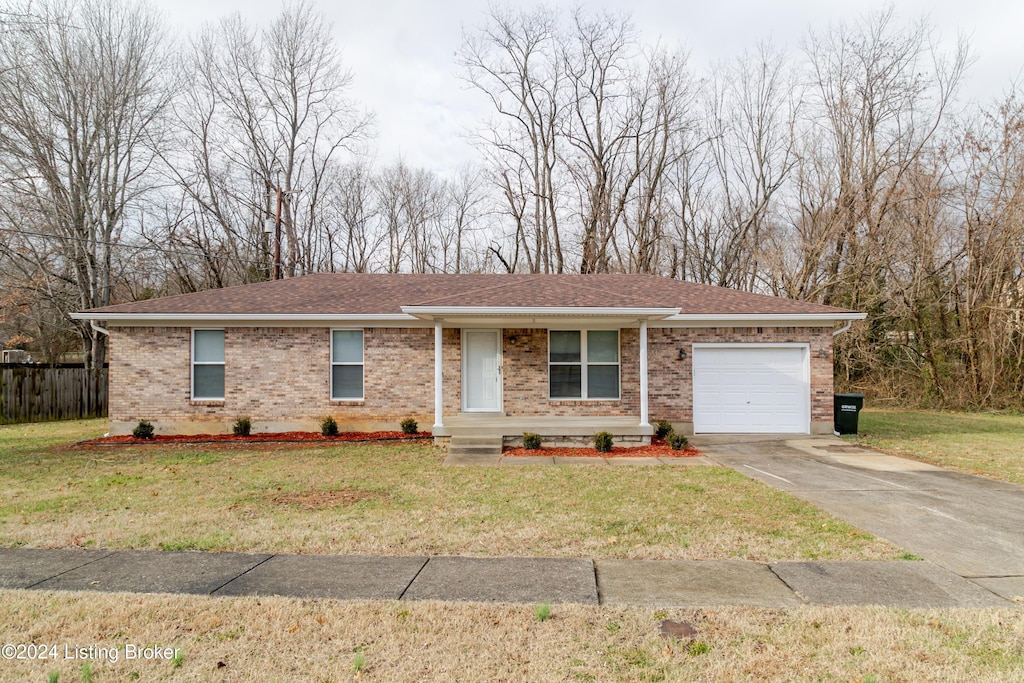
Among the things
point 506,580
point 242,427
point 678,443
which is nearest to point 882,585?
point 506,580

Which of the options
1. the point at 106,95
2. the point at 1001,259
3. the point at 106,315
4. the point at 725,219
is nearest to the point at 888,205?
the point at 1001,259

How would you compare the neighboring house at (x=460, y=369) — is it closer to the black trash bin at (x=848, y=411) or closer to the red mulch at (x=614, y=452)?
the black trash bin at (x=848, y=411)

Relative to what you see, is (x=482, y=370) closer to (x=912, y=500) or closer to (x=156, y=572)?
(x=912, y=500)

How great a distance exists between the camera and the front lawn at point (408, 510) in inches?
213

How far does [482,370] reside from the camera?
44.3 ft

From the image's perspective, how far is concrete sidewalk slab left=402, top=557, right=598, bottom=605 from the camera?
13.8ft

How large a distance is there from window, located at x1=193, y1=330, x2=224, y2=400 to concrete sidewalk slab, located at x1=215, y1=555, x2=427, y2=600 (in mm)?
9422

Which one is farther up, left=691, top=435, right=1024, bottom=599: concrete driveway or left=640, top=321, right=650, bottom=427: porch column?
left=640, top=321, right=650, bottom=427: porch column

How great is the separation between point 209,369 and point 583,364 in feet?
28.1

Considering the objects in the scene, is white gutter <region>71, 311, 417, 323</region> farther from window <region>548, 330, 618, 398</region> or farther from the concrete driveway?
the concrete driveway

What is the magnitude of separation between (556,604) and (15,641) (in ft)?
11.0

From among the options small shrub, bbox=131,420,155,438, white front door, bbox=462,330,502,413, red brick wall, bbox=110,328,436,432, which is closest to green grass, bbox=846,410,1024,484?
white front door, bbox=462,330,502,413

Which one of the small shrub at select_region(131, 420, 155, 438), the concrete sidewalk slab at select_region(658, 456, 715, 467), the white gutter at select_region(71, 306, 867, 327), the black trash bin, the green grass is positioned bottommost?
the concrete sidewalk slab at select_region(658, 456, 715, 467)

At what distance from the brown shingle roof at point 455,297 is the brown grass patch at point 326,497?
4743mm
